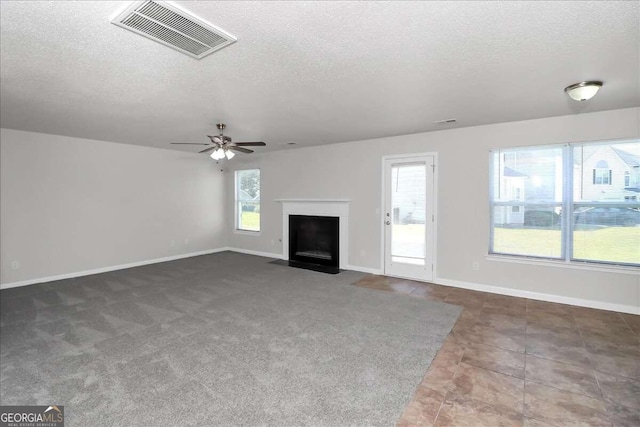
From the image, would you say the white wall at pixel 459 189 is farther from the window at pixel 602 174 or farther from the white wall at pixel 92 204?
the white wall at pixel 92 204

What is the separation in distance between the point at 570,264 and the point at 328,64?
4035mm

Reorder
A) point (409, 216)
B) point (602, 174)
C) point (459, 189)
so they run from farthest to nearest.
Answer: point (409, 216) < point (459, 189) < point (602, 174)

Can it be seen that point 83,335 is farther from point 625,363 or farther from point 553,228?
point 553,228

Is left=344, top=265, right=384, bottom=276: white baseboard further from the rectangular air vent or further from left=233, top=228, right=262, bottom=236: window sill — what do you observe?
the rectangular air vent

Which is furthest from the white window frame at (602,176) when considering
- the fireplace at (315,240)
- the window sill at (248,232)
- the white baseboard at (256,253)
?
the window sill at (248,232)

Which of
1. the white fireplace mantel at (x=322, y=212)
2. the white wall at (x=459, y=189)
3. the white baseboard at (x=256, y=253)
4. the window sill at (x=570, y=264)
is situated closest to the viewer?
the window sill at (x=570, y=264)

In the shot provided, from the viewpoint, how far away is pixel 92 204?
5.59 metres

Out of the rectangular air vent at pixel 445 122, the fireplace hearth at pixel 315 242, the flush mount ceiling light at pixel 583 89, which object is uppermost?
the rectangular air vent at pixel 445 122

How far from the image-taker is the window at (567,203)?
372 centimetres

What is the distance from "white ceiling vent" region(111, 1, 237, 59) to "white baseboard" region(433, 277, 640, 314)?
452 cm

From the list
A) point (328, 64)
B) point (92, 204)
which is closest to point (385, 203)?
point (328, 64)

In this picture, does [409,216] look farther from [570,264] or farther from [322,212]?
[570,264]

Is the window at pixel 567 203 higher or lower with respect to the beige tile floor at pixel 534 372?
higher

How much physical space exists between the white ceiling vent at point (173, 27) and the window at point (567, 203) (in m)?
4.17
